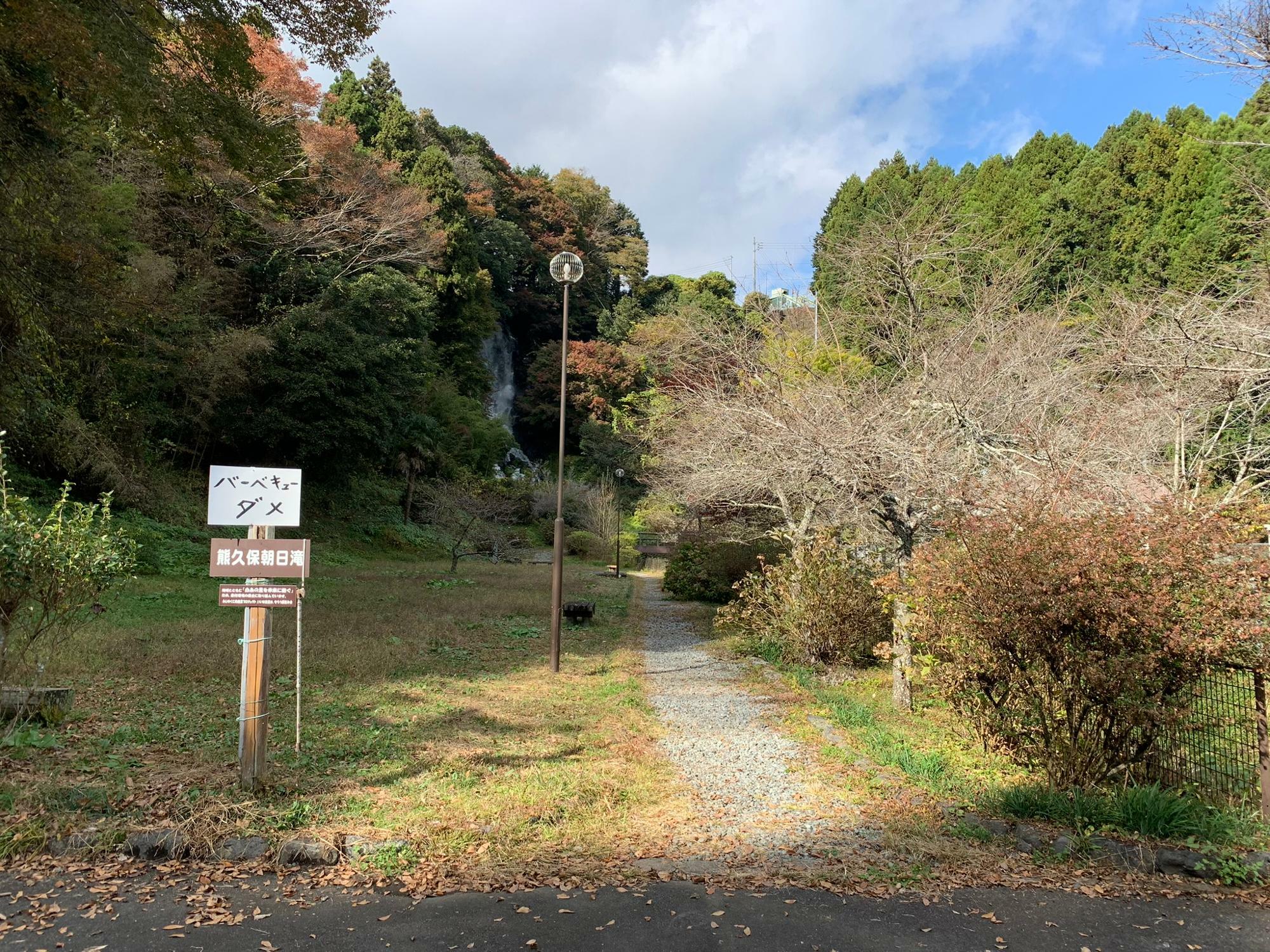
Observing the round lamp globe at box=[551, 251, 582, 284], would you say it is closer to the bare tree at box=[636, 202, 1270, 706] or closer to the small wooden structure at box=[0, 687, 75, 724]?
the bare tree at box=[636, 202, 1270, 706]

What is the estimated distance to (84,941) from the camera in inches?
115

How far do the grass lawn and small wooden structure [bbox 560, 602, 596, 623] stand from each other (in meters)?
2.24

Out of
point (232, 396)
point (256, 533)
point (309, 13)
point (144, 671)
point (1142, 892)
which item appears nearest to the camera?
point (1142, 892)

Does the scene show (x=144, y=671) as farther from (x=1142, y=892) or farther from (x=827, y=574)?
(x=1142, y=892)

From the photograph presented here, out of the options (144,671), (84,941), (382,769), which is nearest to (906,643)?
(382,769)

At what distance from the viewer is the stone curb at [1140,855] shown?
3.59 m

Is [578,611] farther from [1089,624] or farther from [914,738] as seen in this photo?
[1089,624]

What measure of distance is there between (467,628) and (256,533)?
7578mm

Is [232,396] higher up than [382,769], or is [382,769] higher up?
[232,396]

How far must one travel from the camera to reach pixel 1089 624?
4.30 meters

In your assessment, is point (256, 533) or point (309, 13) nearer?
point (256, 533)

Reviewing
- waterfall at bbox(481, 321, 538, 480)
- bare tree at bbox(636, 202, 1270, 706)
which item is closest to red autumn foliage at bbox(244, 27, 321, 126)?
waterfall at bbox(481, 321, 538, 480)

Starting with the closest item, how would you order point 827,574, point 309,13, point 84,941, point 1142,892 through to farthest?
point 84,941 → point 1142,892 → point 309,13 → point 827,574

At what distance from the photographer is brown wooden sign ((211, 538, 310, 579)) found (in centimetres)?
436
